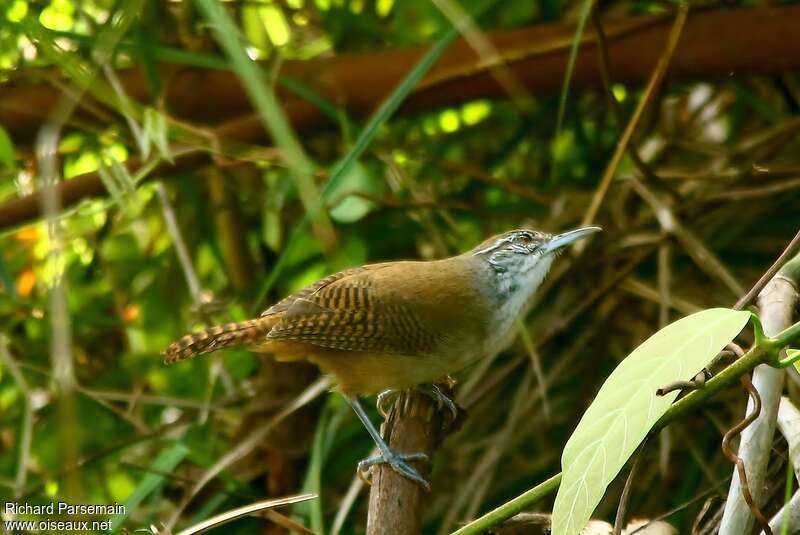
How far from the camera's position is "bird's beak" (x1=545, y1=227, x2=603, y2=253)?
2544mm

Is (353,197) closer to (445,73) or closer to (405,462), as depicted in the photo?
(445,73)

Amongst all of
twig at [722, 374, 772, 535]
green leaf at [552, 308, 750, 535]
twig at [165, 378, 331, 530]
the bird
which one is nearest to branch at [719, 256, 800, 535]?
twig at [722, 374, 772, 535]

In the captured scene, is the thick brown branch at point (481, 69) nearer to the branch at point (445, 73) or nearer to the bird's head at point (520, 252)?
the branch at point (445, 73)

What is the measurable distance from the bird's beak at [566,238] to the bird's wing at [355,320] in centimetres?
43

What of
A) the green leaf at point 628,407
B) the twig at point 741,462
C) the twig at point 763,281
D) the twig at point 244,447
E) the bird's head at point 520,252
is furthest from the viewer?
the bird's head at point 520,252

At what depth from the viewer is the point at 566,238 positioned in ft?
8.63

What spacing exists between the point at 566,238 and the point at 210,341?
93 centimetres

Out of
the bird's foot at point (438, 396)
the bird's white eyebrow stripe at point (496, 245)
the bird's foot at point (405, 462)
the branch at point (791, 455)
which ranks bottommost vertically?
the branch at point (791, 455)

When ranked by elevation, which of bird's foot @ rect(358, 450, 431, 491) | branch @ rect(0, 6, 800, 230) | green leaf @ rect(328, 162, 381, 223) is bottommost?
bird's foot @ rect(358, 450, 431, 491)

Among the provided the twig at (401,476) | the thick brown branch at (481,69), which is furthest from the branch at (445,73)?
the twig at (401,476)

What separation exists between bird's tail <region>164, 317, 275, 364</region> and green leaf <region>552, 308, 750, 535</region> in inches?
56.0

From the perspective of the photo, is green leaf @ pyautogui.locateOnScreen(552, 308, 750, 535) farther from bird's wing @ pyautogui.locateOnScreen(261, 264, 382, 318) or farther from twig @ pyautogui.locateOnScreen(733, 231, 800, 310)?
bird's wing @ pyautogui.locateOnScreen(261, 264, 382, 318)

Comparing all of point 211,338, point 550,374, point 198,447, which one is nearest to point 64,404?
point 211,338

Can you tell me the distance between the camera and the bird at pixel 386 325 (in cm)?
248
